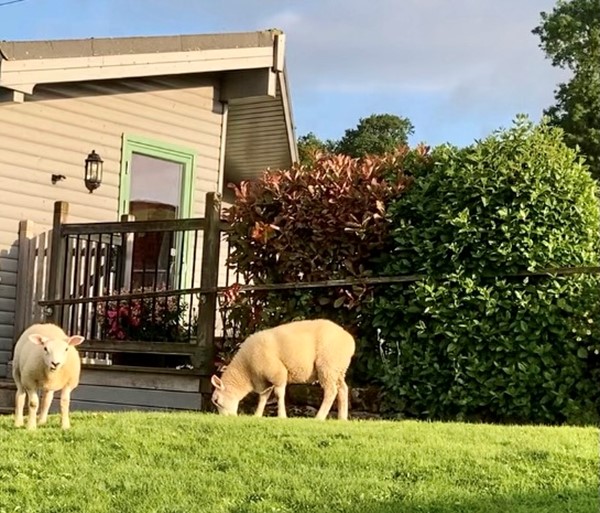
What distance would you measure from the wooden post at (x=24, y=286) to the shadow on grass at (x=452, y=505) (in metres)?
6.70

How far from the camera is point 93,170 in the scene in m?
11.1

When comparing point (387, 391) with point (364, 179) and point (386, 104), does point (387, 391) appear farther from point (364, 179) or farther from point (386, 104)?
point (386, 104)

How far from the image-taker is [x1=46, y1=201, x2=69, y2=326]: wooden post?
32.3 ft

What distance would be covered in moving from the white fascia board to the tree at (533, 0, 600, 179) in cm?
2414

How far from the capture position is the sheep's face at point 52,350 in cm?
615

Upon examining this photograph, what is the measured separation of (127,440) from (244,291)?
9.86 ft

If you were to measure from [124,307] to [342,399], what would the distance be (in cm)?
336

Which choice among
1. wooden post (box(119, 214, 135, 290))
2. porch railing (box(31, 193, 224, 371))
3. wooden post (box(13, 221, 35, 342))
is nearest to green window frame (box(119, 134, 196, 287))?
wooden post (box(119, 214, 135, 290))

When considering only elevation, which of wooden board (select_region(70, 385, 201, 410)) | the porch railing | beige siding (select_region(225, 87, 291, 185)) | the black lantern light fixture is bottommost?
wooden board (select_region(70, 385, 201, 410))

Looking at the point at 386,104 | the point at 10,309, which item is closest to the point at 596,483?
the point at 10,309

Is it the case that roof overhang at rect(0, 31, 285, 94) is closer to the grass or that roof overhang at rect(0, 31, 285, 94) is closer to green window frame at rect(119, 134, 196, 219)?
green window frame at rect(119, 134, 196, 219)

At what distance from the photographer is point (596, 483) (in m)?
4.78

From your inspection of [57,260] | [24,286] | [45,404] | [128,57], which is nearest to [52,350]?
[45,404]

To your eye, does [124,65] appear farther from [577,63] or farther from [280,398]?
[577,63]
